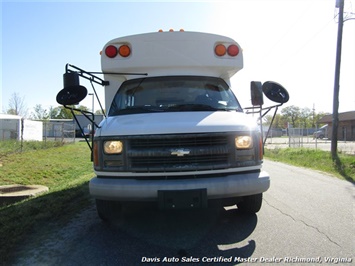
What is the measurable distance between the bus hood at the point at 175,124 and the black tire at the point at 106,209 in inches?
40.0

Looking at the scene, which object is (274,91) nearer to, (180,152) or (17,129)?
(180,152)

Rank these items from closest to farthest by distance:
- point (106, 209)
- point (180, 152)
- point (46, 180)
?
point (180, 152), point (106, 209), point (46, 180)

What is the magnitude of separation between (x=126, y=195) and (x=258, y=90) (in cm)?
273

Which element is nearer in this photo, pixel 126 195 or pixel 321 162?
pixel 126 195

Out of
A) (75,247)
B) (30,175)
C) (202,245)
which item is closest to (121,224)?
(75,247)

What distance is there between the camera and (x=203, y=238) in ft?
12.5

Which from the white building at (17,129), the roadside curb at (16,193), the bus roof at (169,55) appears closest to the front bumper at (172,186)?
the bus roof at (169,55)

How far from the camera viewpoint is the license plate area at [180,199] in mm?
3438

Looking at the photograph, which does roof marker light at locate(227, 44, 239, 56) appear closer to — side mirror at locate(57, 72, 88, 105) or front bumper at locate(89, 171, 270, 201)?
front bumper at locate(89, 171, 270, 201)

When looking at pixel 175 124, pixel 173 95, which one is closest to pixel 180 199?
pixel 175 124

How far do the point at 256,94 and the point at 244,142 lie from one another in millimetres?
1441

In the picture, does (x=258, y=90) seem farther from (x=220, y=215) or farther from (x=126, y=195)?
(x=126, y=195)

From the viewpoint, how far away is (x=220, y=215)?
15.7 ft

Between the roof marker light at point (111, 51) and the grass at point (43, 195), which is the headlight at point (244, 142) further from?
the grass at point (43, 195)
